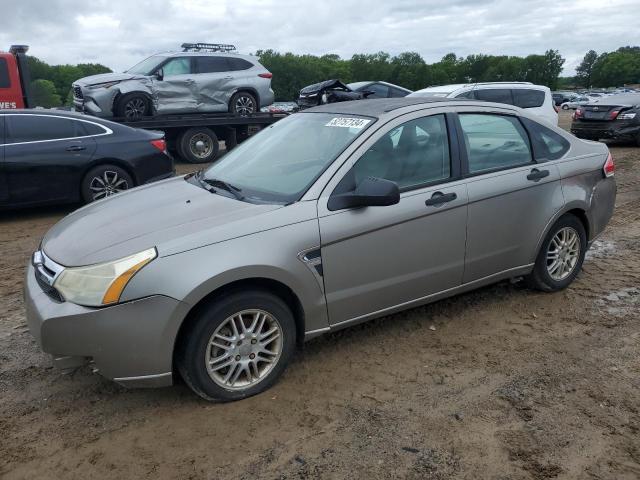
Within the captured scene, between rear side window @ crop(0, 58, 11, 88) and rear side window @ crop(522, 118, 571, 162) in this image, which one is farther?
rear side window @ crop(0, 58, 11, 88)

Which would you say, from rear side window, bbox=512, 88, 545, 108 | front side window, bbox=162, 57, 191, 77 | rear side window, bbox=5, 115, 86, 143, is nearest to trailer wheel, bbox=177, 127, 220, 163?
front side window, bbox=162, 57, 191, 77

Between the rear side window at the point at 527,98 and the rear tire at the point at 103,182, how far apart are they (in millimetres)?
8682

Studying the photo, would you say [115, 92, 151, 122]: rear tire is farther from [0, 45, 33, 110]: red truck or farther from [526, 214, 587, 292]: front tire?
[526, 214, 587, 292]: front tire

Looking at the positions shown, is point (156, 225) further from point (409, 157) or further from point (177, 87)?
point (177, 87)

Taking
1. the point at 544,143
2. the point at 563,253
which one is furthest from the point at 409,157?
the point at 563,253

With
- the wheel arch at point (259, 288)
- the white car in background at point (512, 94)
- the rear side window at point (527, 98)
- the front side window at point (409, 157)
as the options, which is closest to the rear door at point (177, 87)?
the white car in background at point (512, 94)

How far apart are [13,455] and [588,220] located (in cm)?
443

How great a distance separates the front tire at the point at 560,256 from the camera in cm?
474

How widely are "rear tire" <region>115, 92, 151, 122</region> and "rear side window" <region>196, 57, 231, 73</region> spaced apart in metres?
1.62

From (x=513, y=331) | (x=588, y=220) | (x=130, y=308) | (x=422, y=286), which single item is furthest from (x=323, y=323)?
(x=588, y=220)

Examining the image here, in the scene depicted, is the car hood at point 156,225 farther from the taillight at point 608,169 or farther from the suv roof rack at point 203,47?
the suv roof rack at point 203,47

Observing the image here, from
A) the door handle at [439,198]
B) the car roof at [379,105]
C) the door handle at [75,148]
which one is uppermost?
the car roof at [379,105]

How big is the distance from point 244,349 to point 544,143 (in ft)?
9.71

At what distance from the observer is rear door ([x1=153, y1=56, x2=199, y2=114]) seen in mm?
12883
